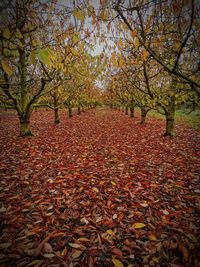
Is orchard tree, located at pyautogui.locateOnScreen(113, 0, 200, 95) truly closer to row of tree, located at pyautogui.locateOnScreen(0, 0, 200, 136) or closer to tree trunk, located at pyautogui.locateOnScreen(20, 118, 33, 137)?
row of tree, located at pyautogui.locateOnScreen(0, 0, 200, 136)

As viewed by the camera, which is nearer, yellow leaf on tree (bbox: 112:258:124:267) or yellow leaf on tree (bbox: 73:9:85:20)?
yellow leaf on tree (bbox: 112:258:124:267)

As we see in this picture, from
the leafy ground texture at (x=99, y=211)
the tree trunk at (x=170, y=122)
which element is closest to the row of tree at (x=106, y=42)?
the tree trunk at (x=170, y=122)

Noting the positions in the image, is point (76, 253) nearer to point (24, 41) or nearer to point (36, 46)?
point (36, 46)

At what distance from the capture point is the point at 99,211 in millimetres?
3010

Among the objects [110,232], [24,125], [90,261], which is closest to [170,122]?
[110,232]

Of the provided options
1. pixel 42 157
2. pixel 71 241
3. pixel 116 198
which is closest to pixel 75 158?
pixel 42 157

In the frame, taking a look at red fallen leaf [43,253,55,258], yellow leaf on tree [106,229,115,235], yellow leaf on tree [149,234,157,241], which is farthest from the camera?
yellow leaf on tree [106,229,115,235]

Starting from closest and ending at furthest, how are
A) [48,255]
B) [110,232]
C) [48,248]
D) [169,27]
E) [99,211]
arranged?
[48,255], [48,248], [110,232], [99,211], [169,27]

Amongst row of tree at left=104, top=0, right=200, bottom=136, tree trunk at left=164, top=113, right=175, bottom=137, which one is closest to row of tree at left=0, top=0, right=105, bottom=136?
row of tree at left=104, top=0, right=200, bottom=136

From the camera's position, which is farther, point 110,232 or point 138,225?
point 138,225

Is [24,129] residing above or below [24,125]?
below

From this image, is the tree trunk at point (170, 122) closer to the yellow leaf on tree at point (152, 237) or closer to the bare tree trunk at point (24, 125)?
the yellow leaf on tree at point (152, 237)

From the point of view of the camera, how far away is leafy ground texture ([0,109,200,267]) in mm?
2176

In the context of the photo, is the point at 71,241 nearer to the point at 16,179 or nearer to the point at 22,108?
the point at 16,179
